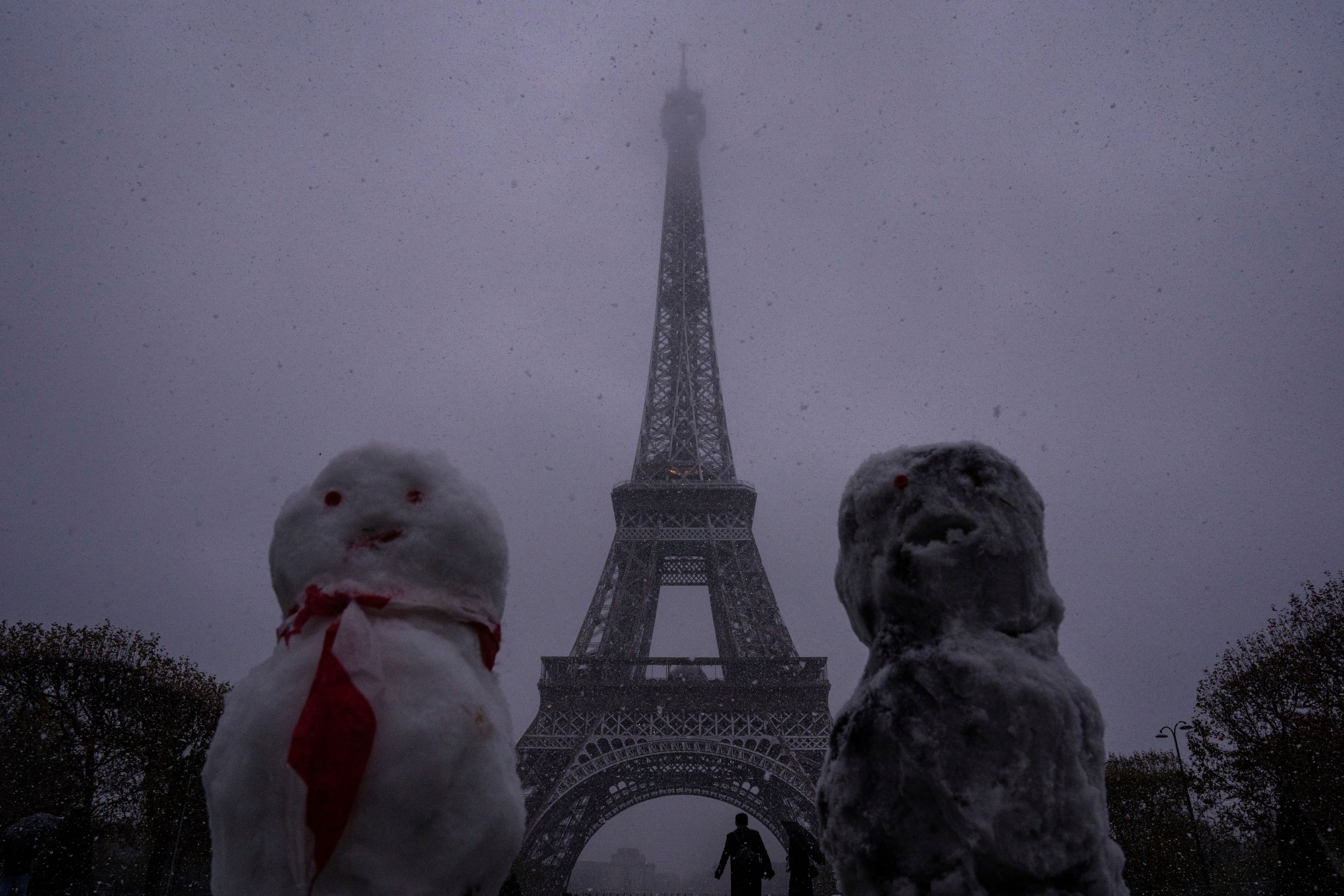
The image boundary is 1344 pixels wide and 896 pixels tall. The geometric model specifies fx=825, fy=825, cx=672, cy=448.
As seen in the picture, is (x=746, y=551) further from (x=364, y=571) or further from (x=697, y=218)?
(x=364, y=571)

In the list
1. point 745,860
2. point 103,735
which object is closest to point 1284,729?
point 745,860

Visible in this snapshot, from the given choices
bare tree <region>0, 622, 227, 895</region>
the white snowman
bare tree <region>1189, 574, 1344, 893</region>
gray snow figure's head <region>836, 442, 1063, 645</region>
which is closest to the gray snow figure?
gray snow figure's head <region>836, 442, 1063, 645</region>

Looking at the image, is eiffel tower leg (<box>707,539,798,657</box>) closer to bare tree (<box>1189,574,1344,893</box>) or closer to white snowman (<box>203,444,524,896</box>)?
bare tree (<box>1189,574,1344,893</box>)

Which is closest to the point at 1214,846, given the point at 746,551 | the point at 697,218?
the point at 746,551

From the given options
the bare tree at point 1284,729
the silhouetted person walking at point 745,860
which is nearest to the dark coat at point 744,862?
the silhouetted person walking at point 745,860

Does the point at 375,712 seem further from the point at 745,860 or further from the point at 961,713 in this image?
the point at 745,860

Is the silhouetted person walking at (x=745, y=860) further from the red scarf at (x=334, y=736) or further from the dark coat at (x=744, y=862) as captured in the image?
the red scarf at (x=334, y=736)
